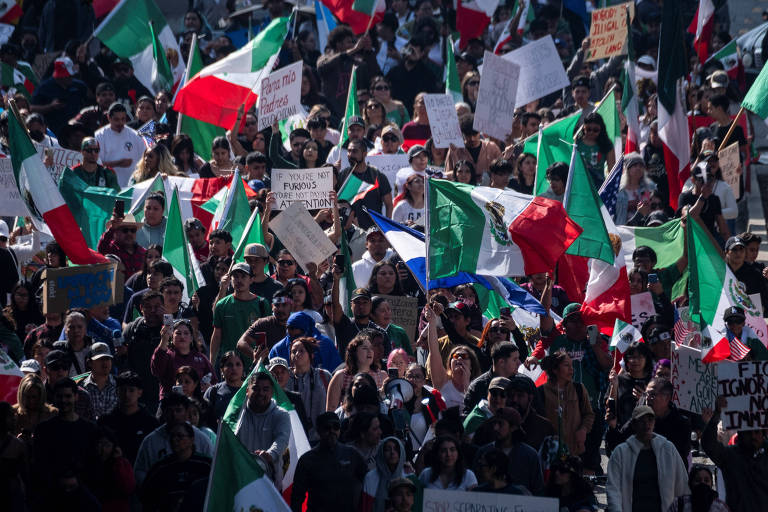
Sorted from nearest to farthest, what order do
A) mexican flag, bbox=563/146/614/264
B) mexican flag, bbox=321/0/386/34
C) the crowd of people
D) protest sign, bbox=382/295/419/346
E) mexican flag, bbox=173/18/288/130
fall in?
the crowd of people < mexican flag, bbox=563/146/614/264 < protest sign, bbox=382/295/419/346 < mexican flag, bbox=173/18/288/130 < mexican flag, bbox=321/0/386/34

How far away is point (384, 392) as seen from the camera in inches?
443

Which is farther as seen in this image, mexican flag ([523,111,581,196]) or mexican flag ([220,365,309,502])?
mexican flag ([523,111,581,196])

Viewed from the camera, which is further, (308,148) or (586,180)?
(308,148)

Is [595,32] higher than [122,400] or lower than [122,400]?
higher

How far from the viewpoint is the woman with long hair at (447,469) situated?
33.1 ft

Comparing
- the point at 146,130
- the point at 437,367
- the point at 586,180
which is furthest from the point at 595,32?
the point at 437,367

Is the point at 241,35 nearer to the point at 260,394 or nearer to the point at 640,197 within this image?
the point at 640,197

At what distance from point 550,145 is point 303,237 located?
371cm

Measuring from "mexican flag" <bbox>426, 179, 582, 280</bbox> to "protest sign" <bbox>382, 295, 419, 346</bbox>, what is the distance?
0.56m

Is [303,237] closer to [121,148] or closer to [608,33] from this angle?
[121,148]

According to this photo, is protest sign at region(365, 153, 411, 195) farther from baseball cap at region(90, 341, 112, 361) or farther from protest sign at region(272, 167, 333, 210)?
baseball cap at region(90, 341, 112, 361)

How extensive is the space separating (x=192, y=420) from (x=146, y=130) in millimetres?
7687

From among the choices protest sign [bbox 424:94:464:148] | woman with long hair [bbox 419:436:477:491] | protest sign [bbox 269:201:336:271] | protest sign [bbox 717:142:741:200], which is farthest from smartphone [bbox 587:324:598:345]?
protest sign [bbox 424:94:464:148]

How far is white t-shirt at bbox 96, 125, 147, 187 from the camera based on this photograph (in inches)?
677
